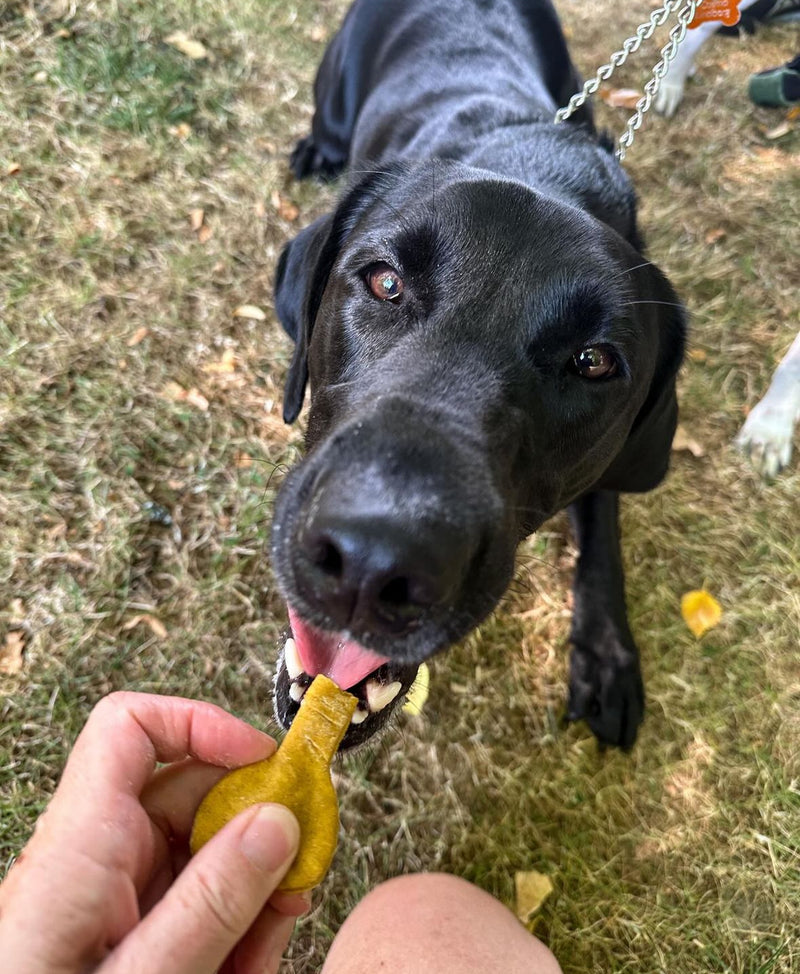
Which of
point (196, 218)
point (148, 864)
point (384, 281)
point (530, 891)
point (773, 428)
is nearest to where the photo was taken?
point (148, 864)

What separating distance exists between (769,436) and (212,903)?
3030 millimetres

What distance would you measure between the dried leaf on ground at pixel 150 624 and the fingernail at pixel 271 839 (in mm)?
1526

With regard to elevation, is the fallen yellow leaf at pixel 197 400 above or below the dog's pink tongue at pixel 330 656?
below

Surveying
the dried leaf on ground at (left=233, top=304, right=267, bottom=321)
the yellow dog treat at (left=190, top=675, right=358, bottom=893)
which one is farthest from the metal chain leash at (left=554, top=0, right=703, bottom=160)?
the yellow dog treat at (left=190, top=675, right=358, bottom=893)

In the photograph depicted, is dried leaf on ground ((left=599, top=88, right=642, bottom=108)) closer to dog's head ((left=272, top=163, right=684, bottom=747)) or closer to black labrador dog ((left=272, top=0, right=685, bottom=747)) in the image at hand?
black labrador dog ((left=272, top=0, right=685, bottom=747))

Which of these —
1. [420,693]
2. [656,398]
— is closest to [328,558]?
[656,398]

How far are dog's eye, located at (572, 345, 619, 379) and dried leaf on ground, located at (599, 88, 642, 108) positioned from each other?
3.49 metres

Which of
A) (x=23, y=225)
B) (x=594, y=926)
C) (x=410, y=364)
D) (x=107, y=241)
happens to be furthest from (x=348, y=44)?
(x=594, y=926)

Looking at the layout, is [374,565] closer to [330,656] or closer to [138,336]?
[330,656]

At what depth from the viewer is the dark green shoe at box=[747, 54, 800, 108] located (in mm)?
4254

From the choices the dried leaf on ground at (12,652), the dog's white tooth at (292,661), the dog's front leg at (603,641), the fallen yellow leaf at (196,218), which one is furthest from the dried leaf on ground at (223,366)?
the dog's white tooth at (292,661)

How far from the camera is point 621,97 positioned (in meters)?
4.39

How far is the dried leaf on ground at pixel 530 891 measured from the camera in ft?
7.88

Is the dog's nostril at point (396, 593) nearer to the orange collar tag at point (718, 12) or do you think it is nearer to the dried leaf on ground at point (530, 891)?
the dried leaf on ground at point (530, 891)
